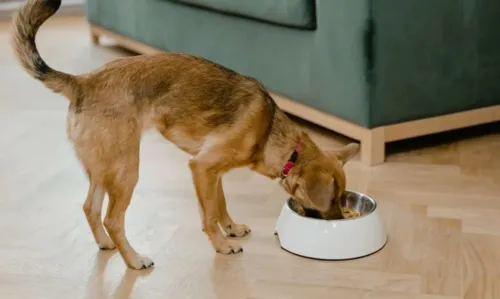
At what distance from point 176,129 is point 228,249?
13.9 inches

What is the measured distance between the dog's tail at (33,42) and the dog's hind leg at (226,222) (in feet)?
1.72

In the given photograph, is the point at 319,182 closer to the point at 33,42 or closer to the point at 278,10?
the point at 33,42

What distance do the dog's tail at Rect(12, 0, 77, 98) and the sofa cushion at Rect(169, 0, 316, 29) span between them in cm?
108

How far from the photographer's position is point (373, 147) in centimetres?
274

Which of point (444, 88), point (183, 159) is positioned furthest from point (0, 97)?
point (444, 88)

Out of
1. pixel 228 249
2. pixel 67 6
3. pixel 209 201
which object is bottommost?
pixel 67 6

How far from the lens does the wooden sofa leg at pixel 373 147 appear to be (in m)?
2.73

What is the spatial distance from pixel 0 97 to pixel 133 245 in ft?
6.62

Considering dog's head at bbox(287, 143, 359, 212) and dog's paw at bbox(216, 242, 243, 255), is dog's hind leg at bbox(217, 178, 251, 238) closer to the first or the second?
dog's paw at bbox(216, 242, 243, 255)

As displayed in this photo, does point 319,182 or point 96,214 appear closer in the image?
point 319,182

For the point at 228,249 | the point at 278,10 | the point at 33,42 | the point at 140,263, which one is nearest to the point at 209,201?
the point at 228,249

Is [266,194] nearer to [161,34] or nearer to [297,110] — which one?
[297,110]

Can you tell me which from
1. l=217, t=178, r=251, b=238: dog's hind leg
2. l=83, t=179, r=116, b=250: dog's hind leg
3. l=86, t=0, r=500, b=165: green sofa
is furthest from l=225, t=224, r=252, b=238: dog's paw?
l=86, t=0, r=500, b=165: green sofa

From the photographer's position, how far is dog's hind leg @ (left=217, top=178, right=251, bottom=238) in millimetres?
2238
